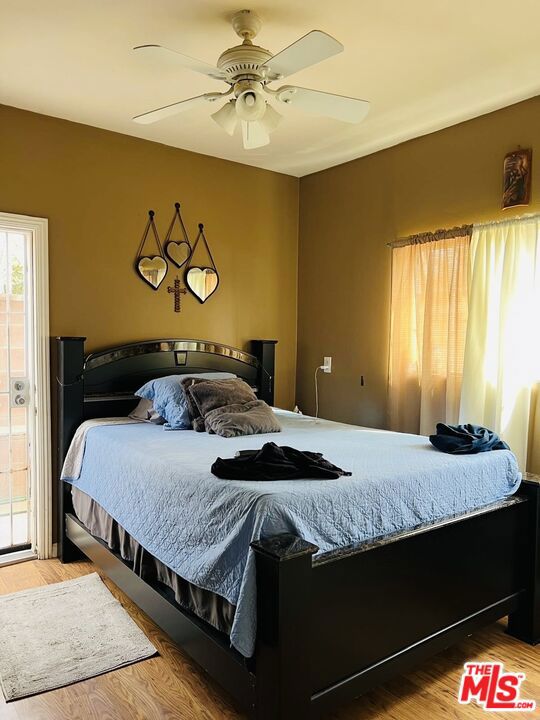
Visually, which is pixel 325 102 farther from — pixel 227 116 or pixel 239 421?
pixel 239 421

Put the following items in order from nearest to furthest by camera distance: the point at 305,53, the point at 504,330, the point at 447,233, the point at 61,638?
1. the point at 305,53
2. the point at 61,638
3. the point at 504,330
4. the point at 447,233

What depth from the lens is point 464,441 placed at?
2660 mm

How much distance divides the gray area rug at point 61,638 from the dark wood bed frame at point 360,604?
0.18 metres

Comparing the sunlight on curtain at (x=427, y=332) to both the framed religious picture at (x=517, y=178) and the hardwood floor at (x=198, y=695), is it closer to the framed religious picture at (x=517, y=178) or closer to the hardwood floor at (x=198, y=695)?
the framed religious picture at (x=517, y=178)

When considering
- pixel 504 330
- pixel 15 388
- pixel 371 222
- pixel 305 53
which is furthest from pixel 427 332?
pixel 15 388

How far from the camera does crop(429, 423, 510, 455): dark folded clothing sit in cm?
261

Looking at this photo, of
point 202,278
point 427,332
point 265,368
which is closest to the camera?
point 427,332

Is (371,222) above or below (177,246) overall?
above

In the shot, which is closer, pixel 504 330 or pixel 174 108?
pixel 174 108

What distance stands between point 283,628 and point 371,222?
315 centimetres

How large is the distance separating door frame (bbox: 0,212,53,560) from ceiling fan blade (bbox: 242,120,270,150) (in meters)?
1.51

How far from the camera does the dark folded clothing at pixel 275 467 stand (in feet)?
6.98

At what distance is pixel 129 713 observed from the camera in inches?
83.0

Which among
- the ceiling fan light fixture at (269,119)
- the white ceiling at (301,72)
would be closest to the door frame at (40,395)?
the white ceiling at (301,72)
